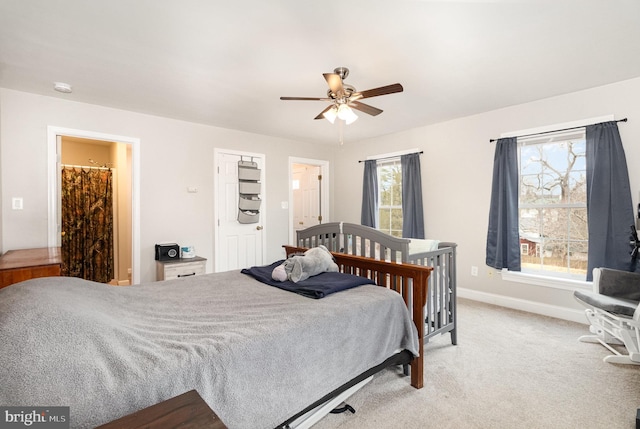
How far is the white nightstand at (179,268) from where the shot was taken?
12.1 ft

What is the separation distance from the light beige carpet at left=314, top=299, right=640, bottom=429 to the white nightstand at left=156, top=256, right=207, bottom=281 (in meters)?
2.68

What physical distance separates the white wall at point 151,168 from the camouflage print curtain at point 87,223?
1348 millimetres

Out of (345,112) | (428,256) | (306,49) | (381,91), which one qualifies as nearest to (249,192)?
(345,112)

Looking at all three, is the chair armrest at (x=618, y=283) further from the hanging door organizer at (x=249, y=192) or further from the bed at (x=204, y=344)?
the hanging door organizer at (x=249, y=192)

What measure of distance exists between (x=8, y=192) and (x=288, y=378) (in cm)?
364

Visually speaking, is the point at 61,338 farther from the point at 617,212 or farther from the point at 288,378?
the point at 617,212

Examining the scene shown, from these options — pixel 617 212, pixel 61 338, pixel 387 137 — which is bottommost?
pixel 61 338

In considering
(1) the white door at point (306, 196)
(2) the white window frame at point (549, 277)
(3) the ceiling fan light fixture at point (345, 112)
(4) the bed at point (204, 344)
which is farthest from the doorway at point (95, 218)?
(2) the white window frame at point (549, 277)

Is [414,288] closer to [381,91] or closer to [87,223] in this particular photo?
[381,91]

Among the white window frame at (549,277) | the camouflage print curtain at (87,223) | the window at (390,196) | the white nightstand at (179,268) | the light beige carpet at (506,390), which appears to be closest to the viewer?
the light beige carpet at (506,390)

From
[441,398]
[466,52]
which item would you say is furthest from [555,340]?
[466,52]

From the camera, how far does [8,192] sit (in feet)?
10.1

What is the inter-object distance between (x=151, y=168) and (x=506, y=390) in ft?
14.4

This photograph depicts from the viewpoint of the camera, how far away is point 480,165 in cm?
406
